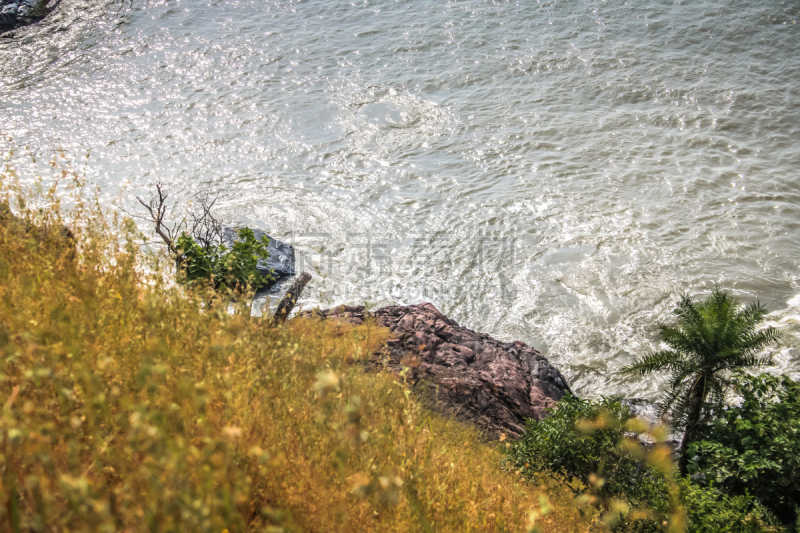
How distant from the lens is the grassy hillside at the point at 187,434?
1423 mm

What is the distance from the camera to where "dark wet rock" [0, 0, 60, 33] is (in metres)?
19.3

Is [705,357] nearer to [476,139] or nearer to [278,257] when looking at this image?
[278,257]

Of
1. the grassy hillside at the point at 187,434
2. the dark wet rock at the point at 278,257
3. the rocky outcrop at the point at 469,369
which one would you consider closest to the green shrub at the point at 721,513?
the rocky outcrop at the point at 469,369

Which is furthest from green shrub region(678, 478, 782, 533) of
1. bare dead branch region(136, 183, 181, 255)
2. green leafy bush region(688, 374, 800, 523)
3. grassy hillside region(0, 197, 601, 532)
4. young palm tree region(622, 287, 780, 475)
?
bare dead branch region(136, 183, 181, 255)

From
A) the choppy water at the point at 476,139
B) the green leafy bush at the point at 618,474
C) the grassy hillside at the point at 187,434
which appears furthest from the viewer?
the choppy water at the point at 476,139

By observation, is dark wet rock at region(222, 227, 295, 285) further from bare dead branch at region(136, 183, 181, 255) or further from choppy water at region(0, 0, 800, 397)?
bare dead branch at region(136, 183, 181, 255)

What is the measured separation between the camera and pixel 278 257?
10086 millimetres

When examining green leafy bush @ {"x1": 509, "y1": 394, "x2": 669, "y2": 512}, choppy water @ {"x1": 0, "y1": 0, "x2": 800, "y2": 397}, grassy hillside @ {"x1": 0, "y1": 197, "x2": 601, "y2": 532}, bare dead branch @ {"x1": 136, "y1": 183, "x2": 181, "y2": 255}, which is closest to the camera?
grassy hillside @ {"x1": 0, "y1": 197, "x2": 601, "y2": 532}

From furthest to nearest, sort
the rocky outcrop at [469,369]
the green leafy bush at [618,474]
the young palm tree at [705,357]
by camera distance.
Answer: the young palm tree at [705,357] → the rocky outcrop at [469,369] → the green leafy bush at [618,474]

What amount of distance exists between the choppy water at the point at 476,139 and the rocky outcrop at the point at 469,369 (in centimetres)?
200

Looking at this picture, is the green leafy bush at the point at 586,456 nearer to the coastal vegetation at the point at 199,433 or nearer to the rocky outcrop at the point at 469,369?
the coastal vegetation at the point at 199,433

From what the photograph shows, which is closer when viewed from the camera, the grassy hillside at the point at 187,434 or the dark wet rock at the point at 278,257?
the grassy hillside at the point at 187,434

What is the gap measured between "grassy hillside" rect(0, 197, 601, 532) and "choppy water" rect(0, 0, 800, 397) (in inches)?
251

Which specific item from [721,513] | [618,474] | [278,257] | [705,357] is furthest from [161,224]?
[721,513]
